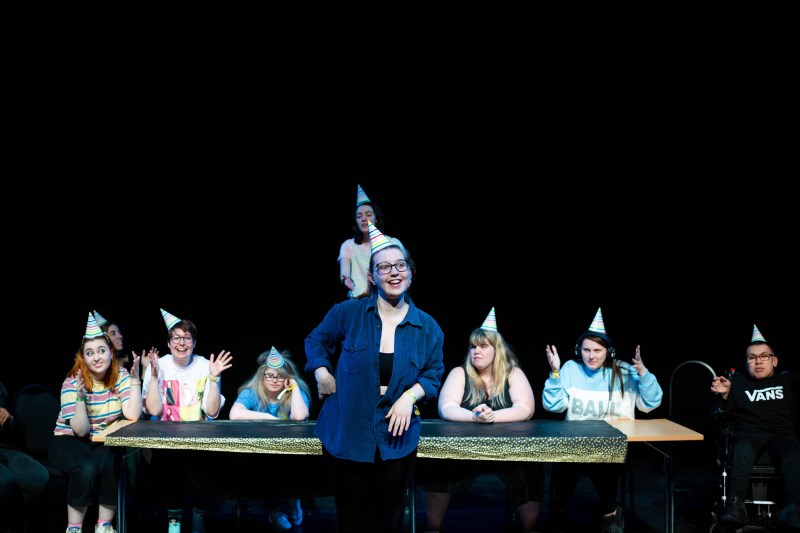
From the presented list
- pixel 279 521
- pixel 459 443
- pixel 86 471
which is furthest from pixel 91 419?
pixel 459 443

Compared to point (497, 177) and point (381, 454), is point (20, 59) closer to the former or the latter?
point (497, 177)

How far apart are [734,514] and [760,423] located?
0.75m

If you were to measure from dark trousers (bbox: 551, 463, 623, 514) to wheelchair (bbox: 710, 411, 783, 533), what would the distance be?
24.1 inches

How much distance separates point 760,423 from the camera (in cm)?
454

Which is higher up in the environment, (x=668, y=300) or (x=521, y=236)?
(x=521, y=236)

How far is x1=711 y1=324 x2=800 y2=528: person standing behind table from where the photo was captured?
160 inches

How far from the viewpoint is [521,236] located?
6.40 metres

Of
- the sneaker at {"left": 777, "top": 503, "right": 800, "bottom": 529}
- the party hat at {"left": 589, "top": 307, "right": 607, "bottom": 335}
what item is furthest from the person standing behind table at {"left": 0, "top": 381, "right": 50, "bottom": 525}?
the sneaker at {"left": 777, "top": 503, "right": 800, "bottom": 529}

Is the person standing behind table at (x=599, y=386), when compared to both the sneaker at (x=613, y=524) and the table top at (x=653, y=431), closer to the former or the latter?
the table top at (x=653, y=431)

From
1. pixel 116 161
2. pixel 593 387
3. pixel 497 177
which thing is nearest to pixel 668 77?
pixel 497 177

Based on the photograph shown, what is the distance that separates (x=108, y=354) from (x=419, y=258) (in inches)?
113

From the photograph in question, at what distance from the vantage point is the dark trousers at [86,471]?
394 centimetres

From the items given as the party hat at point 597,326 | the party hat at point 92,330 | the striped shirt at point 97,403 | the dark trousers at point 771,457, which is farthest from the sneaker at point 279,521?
the dark trousers at point 771,457

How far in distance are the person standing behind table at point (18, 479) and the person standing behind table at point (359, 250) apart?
231 cm
